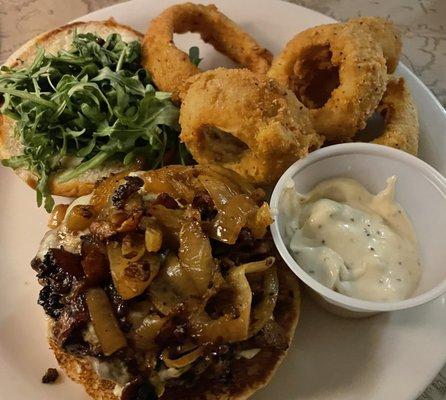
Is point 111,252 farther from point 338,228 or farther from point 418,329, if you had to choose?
point 418,329

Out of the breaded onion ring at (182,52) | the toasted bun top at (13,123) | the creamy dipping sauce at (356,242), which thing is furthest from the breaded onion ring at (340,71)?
the toasted bun top at (13,123)

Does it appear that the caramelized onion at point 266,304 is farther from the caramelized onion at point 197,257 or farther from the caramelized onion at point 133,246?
the caramelized onion at point 133,246

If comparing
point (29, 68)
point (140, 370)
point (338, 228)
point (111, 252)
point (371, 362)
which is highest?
point (29, 68)

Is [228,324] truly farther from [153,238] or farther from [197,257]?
[153,238]

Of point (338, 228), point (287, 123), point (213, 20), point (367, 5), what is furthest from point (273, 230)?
point (367, 5)

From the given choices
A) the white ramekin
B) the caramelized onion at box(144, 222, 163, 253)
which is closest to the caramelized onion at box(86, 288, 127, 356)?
the caramelized onion at box(144, 222, 163, 253)

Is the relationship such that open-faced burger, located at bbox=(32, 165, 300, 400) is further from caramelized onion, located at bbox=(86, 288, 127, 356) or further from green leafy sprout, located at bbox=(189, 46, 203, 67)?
green leafy sprout, located at bbox=(189, 46, 203, 67)
